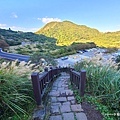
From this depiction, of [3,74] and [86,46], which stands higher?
[3,74]

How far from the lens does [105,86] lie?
123 inches

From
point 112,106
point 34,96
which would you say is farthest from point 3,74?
point 112,106

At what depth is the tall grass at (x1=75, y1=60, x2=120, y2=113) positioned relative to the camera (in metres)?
2.89

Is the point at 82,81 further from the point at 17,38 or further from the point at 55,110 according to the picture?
the point at 17,38

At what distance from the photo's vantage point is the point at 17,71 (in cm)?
304

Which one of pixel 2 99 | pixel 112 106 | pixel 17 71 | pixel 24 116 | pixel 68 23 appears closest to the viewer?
pixel 2 99

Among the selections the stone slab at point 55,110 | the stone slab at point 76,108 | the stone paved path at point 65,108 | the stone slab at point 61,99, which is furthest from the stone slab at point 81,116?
the stone slab at point 61,99

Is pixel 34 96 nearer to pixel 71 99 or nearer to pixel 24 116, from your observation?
pixel 24 116

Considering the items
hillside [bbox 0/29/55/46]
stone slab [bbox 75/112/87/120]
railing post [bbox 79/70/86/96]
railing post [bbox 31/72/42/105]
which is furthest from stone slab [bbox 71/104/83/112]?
hillside [bbox 0/29/55/46]

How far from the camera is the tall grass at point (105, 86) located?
2.89 m

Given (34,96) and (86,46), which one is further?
(86,46)

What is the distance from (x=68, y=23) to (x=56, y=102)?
95.9 metres

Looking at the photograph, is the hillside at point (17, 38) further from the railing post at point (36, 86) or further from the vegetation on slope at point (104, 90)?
the railing post at point (36, 86)

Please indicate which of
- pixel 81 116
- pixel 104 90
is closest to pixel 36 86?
pixel 81 116
